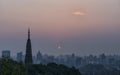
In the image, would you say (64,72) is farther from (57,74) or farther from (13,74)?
(13,74)

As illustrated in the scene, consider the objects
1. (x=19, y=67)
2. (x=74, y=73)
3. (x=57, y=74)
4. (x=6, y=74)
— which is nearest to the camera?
(x=6, y=74)

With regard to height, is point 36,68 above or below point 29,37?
below

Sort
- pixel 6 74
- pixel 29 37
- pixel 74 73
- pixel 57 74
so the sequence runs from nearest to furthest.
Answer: pixel 6 74
pixel 57 74
pixel 74 73
pixel 29 37

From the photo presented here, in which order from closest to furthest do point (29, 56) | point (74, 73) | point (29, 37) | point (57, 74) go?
1. point (57, 74)
2. point (74, 73)
3. point (29, 56)
4. point (29, 37)

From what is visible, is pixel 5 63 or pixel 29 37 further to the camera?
pixel 29 37

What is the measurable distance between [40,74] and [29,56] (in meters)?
23.8

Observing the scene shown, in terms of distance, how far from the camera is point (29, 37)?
118 meters

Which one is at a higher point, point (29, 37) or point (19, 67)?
point (29, 37)

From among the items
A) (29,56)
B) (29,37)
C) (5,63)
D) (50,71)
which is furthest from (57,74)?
(5,63)

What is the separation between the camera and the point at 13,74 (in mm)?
56812

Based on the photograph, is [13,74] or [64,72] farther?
[64,72]

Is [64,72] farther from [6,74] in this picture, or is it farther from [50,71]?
[6,74]

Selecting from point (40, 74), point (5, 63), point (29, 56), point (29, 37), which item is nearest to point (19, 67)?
point (5, 63)

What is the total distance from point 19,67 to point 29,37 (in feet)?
186
